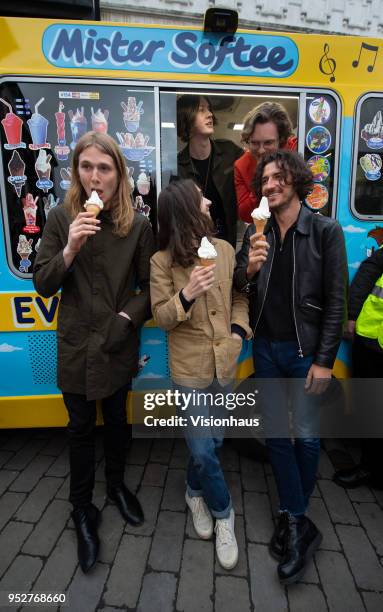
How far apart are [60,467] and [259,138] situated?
2.95m

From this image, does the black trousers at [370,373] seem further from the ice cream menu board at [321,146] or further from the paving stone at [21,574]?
the paving stone at [21,574]

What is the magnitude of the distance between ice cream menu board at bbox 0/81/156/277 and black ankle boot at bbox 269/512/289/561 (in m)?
2.30

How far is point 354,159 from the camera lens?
2742 mm

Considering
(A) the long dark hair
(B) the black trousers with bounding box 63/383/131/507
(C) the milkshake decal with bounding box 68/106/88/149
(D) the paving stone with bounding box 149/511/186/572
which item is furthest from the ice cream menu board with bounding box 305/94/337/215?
(D) the paving stone with bounding box 149/511/186/572

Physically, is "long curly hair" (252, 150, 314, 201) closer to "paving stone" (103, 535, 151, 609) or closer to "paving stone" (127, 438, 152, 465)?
"paving stone" (103, 535, 151, 609)

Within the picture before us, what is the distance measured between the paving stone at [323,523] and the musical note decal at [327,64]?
3014 millimetres

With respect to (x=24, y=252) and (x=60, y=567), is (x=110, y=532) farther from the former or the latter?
(x=24, y=252)

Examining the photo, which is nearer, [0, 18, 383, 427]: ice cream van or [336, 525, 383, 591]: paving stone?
[336, 525, 383, 591]: paving stone

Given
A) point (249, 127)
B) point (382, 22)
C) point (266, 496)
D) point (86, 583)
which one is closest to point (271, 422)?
point (266, 496)

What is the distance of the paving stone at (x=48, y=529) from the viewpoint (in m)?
2.30

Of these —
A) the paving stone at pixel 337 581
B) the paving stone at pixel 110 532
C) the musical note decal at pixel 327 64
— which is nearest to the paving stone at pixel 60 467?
the paving stone at pixel 110 532

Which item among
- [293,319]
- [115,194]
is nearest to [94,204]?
[115,194]

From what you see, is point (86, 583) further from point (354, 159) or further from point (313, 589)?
point (354, 159)

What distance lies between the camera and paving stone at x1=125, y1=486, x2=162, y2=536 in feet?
7.97
